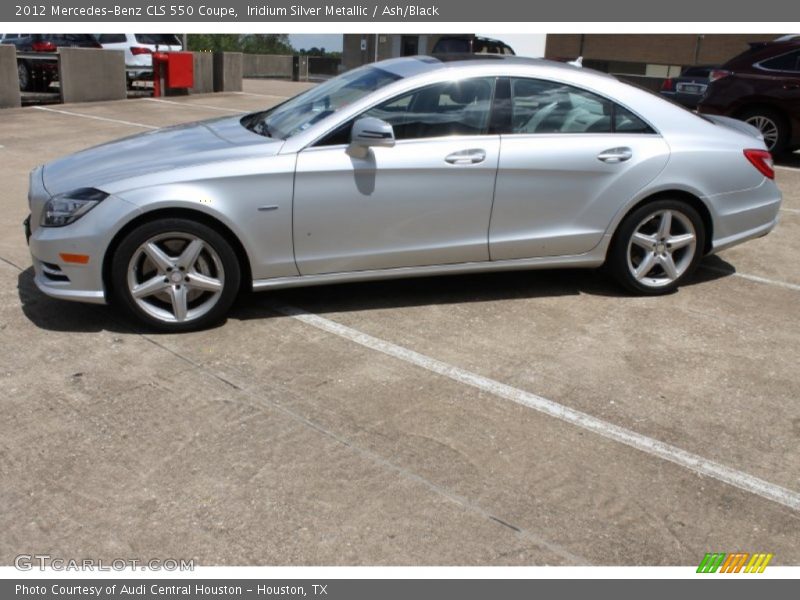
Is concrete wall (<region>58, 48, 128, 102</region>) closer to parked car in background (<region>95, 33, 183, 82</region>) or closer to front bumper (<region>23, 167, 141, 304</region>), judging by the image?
parked car in background (<region>95, 33, 183, 82</region>)

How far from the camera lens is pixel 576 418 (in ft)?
12.9

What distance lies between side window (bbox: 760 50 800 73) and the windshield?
7.29 m

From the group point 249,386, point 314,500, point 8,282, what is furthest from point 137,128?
point 314,500

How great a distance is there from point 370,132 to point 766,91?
7.97 m

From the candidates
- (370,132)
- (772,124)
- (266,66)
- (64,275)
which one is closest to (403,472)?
(370,132)

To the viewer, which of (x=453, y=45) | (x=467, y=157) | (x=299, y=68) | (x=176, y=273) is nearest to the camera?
(x=176, y=273)

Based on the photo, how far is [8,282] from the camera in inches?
212

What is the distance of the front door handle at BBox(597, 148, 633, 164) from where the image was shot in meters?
5.27

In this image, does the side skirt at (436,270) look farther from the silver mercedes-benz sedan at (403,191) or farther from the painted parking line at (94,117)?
the painted parking line at (94,117)

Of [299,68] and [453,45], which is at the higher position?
[453,45]

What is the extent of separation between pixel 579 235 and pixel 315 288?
1861 mm

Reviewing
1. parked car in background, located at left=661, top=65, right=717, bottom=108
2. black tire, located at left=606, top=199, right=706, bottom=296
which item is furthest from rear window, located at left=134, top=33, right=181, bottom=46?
black tire, located at left=606, top=199, right=706, bottom=296

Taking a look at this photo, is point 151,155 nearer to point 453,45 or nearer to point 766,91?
point 766,91

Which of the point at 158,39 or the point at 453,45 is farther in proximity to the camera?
the point at 453,45
